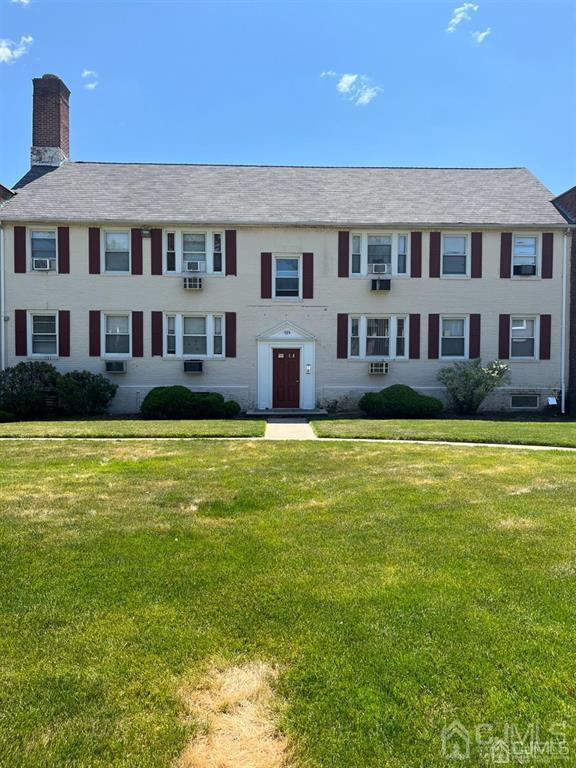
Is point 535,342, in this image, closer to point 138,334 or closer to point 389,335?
point 389,335

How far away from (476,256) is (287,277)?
6499 millimetres

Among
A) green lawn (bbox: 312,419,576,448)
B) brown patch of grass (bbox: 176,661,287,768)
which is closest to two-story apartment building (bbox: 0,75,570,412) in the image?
green lawn (bbox: 312,419,576,448)

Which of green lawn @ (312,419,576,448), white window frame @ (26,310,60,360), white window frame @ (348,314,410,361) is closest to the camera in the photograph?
green lawn @ (312,419,576,448)

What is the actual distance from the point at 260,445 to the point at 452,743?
7.81m

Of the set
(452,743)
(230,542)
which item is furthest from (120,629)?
(452,743)

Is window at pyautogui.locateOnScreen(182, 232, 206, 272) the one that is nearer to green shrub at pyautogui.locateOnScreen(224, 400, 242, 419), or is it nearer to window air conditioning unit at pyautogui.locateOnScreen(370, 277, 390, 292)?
green shrub at pyautogui.locateOnScreen(224, 400, 242, 419)

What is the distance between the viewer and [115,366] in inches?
678

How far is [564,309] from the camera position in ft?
57.9

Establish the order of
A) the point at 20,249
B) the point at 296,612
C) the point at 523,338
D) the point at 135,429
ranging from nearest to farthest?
the point at 296,612 → the point at 135,429 → the point at 20,249 → the point at 523,338

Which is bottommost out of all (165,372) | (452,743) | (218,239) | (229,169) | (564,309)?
(452,743)

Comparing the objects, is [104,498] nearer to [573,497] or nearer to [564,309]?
[573,497]

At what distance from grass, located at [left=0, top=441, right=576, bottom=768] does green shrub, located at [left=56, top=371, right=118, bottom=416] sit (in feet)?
32.8

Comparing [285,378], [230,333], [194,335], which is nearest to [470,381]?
[285,378]

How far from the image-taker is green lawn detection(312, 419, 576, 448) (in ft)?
35.2
